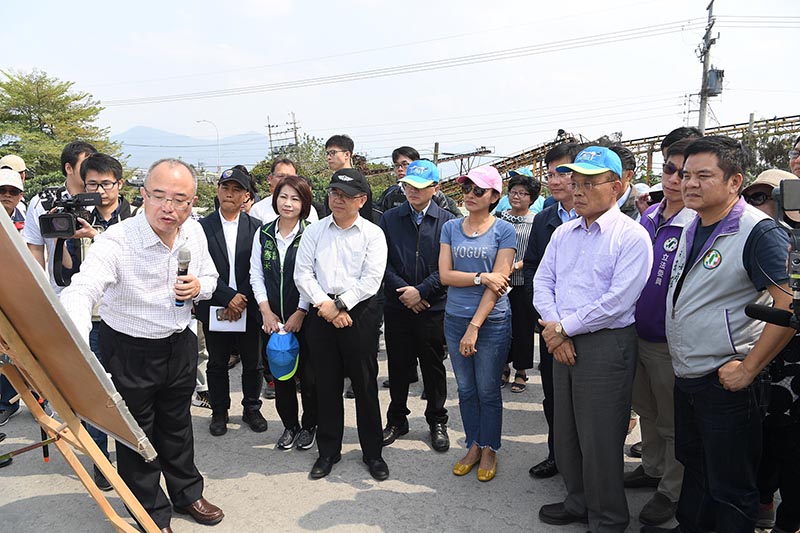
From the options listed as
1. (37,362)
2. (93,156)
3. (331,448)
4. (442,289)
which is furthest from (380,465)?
(93,156)

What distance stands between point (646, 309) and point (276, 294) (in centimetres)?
260

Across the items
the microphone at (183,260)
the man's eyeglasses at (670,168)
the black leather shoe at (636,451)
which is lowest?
the black leather shoe at (636,451)

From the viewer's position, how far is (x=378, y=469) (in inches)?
142

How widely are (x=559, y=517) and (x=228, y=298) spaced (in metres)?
2.85

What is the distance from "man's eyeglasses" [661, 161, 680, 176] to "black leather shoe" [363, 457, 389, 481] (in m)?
2.71

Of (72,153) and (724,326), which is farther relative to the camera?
(72,153)

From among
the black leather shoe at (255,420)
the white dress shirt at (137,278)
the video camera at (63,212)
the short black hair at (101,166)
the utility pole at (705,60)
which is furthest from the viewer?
the utility pole at (705,60)

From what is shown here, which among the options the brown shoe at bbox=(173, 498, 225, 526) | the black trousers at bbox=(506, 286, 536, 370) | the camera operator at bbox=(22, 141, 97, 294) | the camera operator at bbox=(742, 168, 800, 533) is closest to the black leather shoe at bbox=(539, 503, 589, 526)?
the camera operator at bbox=(742, 168, 800, 533)

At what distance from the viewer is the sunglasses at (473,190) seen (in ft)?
11.2

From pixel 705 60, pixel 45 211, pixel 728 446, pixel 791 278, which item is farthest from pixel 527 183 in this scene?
pixel 705 60

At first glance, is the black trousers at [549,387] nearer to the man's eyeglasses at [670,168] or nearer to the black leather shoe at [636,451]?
the black leather shoe at [636,451]

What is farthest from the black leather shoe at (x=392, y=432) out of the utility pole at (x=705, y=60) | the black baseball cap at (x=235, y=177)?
the utility pole at (x=705, y=60)

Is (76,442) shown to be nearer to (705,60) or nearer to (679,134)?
(679,134)

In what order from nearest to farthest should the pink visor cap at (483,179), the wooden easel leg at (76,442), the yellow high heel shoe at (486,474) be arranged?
the wooden easel leg at (76,442), the pink visor cap at (483,179), the yellow high heel shoe at (486,474)
